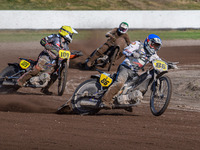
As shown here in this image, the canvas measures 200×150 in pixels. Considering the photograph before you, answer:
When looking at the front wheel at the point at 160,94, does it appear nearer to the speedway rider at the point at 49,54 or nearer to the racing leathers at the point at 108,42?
the speedway rider at the point at 49,54

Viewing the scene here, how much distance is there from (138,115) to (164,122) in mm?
967

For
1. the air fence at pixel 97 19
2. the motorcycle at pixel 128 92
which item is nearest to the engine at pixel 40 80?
the motorcycle at pixel 128 92

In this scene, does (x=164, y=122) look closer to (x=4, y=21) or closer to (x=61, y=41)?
(x=61, y=41)

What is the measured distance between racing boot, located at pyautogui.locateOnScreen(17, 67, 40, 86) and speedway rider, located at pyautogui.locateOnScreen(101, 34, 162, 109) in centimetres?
322

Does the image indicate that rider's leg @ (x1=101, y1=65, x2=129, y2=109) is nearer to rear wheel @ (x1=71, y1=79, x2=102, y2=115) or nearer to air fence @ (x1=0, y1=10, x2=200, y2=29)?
rear wheel @ (x1=71, y1=79, x2=102, y2=115)

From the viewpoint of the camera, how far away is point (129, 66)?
8.44 metres


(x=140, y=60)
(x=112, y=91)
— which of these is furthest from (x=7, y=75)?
(x=140, y=60)

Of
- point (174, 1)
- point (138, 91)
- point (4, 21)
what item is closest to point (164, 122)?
point (138, 91)

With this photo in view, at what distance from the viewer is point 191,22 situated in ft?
93.7

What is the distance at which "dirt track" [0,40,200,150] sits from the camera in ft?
19.8

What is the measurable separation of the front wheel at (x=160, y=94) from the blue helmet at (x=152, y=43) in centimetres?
63

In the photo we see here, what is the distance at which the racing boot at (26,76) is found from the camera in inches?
429

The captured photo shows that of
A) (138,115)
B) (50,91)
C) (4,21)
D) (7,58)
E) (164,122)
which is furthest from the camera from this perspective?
(4,21)

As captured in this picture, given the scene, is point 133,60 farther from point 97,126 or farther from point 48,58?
point 48,58
